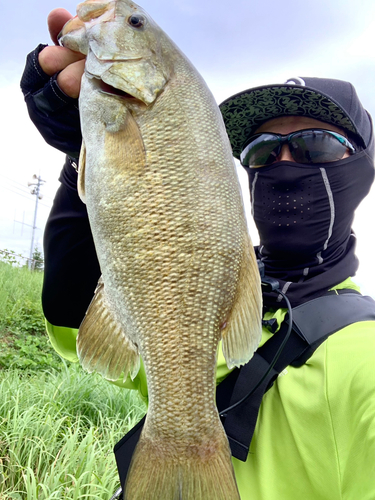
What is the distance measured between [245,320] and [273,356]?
1.34ft

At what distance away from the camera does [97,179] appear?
1253mm

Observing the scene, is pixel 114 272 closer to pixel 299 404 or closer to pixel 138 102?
pixel 138 102

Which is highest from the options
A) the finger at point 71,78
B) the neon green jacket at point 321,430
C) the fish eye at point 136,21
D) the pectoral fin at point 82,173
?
the fish eye at point 136,21

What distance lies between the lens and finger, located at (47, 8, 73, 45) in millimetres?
1510

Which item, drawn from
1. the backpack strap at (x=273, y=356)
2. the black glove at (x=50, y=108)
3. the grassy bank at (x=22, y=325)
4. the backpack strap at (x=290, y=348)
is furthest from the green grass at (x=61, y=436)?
the black glove at (x=50, y=108)

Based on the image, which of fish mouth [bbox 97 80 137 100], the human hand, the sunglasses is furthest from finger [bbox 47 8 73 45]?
the sunglasses

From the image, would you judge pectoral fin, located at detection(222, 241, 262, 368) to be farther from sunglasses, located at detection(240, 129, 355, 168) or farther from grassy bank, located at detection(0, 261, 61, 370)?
grassy bank, located at detection(0, 261, 61, 370)

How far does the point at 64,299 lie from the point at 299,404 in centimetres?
123

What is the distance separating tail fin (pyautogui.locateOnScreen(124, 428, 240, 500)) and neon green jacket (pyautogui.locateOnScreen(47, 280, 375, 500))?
0.36 m

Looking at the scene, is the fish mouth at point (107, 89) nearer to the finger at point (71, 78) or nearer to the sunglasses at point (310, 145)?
the finger at point (71, 78)

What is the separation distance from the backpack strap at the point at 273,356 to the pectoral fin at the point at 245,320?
0.29 metres

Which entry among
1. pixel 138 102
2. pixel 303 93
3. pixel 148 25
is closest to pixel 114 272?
pixel 138 102

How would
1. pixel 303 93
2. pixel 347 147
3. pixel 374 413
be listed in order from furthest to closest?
pixel 347 147 < pixel 303 93 < pixel 374 413

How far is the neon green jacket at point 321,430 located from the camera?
3.78 ft
